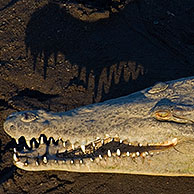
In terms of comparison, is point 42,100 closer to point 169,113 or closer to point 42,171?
point 42,171

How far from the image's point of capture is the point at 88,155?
4637mm

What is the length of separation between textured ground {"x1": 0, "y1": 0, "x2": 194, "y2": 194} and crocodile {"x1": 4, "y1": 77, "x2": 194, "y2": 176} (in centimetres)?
34

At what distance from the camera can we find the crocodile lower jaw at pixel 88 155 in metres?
4.52

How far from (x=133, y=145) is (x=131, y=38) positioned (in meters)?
3.85

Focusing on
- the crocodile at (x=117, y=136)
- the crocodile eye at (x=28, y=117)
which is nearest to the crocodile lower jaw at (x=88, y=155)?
the crocodile at (x=117, y=136)

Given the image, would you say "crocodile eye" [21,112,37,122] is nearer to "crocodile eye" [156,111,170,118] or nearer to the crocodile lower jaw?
the crocodile lower jaw

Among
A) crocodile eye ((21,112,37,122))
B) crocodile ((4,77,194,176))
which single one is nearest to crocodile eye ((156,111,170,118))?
crocodile ((4,77,194,176))

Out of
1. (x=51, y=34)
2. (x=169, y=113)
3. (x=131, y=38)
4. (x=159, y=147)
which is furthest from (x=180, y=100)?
(x=51, y=34)

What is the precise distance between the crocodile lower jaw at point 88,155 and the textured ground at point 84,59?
1.25ft

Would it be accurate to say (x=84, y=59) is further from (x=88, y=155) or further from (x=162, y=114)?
(x=162, y=114)

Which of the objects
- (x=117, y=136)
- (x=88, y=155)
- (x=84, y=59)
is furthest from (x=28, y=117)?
(x=84, y=59)

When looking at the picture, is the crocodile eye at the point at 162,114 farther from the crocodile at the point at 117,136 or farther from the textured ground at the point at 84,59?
the textured ground at the point at 84,59

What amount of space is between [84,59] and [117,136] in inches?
124

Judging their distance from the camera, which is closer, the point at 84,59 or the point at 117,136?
the point at 117,136
